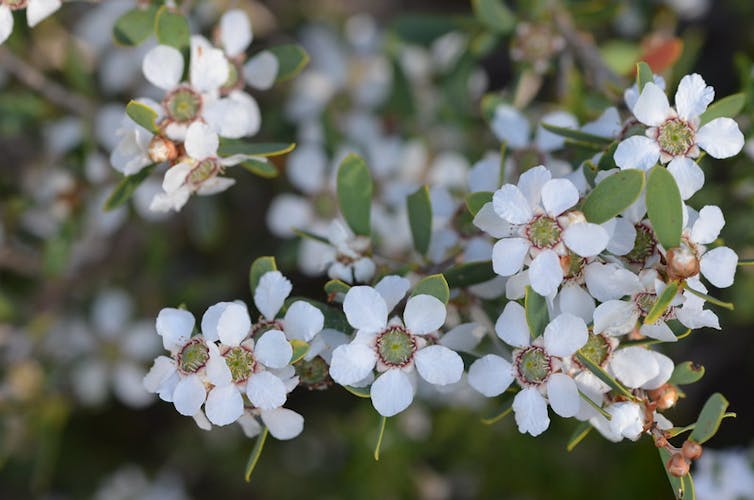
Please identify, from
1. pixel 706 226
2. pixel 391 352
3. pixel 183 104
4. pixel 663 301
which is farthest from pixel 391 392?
pixel 183 104

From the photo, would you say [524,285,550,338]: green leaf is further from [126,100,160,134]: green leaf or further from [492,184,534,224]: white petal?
[126,100,160,134]: green leaf

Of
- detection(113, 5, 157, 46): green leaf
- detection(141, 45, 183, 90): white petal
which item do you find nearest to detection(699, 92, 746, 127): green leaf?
detection(141, 45, 183, 90): white petal

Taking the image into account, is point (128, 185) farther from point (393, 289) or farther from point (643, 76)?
point (643, 76)

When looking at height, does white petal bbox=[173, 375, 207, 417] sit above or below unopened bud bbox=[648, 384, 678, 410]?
above

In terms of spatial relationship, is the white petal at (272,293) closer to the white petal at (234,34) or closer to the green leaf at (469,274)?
the green leaf at (469,274)

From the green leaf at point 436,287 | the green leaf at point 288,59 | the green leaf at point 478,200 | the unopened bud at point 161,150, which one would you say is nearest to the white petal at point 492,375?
the green leaf at point 436,287
